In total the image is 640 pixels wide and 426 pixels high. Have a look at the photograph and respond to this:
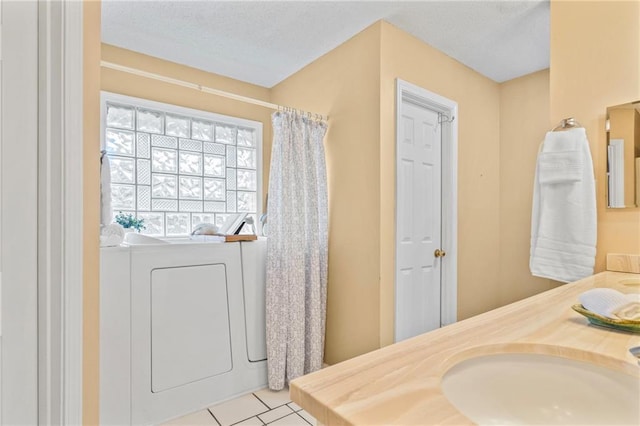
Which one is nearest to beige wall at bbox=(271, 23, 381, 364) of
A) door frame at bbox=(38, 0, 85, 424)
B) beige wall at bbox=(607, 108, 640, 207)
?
beige wall at bbox=(607, 108, 640, 207)

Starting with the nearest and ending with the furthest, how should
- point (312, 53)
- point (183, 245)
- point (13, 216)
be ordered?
1. point (13, 216)
2. point (183, 245)
3. point (312, 53)

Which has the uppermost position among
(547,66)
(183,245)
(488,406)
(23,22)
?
(547,66)

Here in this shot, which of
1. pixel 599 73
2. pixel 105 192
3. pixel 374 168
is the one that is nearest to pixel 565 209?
pixel 599 73

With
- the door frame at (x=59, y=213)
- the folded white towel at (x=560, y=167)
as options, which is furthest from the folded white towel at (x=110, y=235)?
the folded white towel at (x=560, y=167)

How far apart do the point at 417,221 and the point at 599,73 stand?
1.40m

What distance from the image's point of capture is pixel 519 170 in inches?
→ 129

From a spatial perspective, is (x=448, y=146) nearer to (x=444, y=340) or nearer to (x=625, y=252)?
(x=625, y=252)

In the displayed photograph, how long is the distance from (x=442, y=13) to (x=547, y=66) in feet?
4.55

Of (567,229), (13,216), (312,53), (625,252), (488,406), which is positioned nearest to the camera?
(488,406)

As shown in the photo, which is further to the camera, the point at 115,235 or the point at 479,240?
the point at 479,240

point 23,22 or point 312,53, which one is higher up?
point 312,53

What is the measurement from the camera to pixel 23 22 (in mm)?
830

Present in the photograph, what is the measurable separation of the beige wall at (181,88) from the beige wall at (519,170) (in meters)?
2.38

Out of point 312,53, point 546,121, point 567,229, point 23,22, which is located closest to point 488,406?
point 23,22
